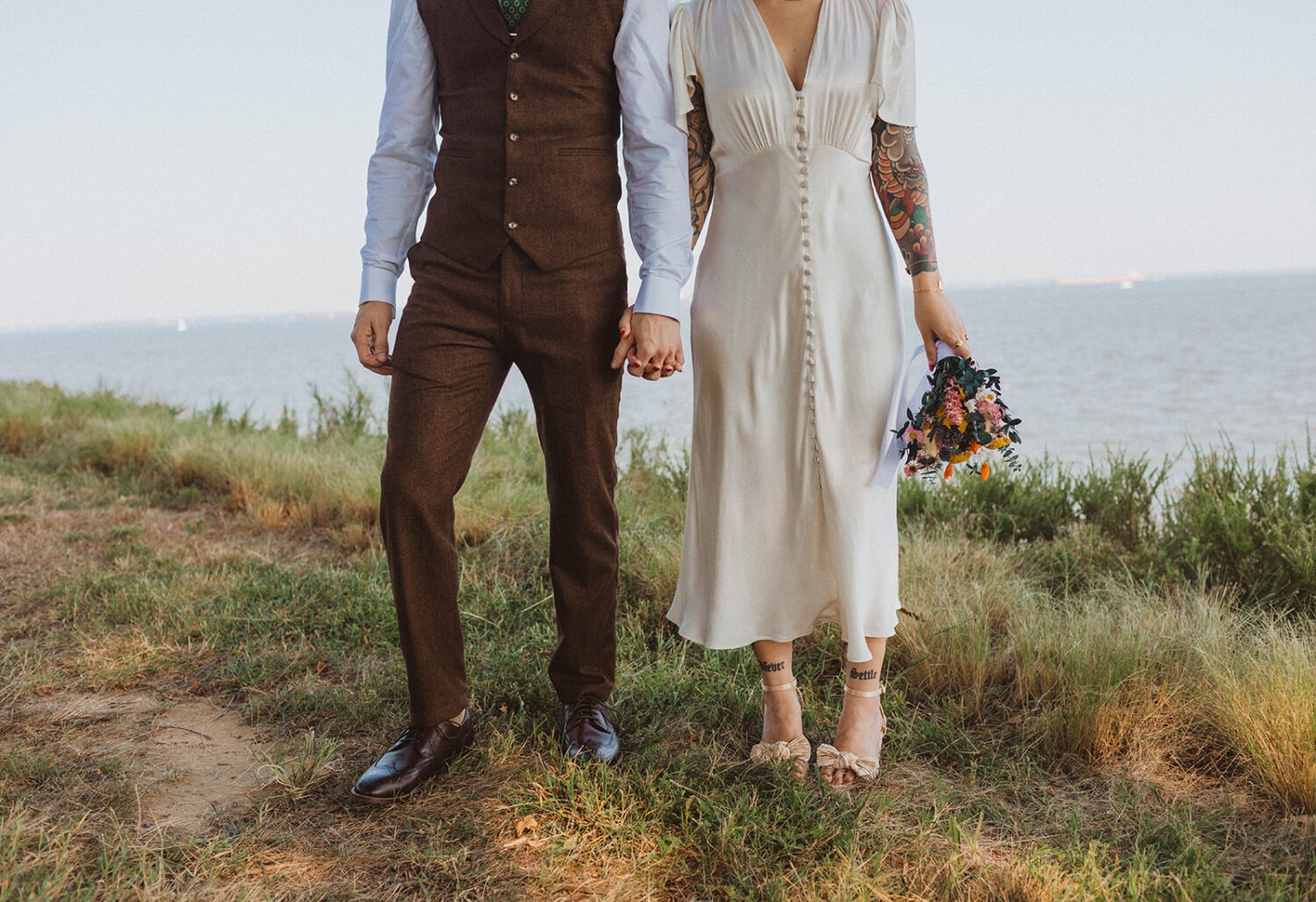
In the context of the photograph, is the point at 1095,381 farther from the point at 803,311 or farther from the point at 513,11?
the point at 513,11

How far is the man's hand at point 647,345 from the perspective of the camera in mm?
2646

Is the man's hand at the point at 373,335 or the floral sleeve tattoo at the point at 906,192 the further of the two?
the man's hand at the point at 373,335

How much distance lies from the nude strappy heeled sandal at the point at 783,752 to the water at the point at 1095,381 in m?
1.04

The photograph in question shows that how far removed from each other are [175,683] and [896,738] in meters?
2.45

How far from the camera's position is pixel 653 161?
8.70 ft

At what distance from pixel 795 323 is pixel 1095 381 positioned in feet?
73.3

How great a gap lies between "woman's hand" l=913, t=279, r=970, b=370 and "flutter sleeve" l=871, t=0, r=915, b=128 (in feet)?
1.47

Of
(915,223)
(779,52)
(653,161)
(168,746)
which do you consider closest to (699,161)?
(653,161)

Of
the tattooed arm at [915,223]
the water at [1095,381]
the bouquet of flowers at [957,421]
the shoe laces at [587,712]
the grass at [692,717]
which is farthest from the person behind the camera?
the water at [1095,381]

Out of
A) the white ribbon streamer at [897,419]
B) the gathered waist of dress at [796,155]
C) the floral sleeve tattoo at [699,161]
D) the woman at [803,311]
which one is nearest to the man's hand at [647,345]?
the woman at [803,311]

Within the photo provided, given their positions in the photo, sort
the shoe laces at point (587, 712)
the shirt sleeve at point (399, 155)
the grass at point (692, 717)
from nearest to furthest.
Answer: the grass at point (692, 717), the shirt sleeve at point (399, 155), the shoe laces at point (587, 712)

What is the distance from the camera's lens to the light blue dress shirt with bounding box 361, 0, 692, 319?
262 centimetres

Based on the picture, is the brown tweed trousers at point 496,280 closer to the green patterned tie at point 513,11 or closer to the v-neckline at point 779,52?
the green patterned tie at point 513,11

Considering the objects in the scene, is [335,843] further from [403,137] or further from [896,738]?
[403,137]
